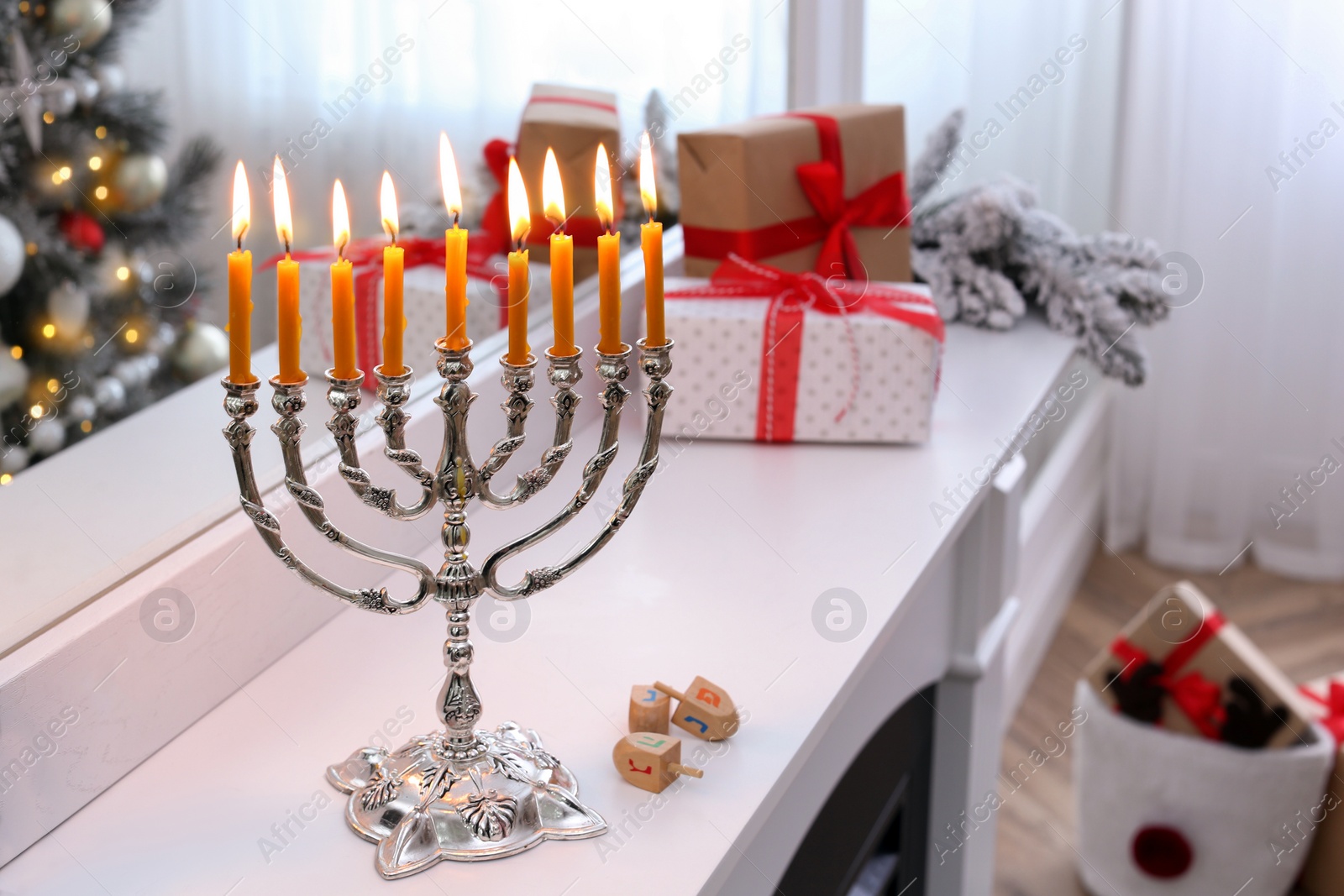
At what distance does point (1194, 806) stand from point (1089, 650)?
2.43 feet

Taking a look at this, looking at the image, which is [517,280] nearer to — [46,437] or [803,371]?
[46,437]

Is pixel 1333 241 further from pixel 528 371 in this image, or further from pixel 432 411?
pixel 528 371

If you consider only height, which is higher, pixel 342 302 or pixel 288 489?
pixel 342 302

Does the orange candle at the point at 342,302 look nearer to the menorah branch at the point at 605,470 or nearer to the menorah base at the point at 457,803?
the menorah branch at the point at 605,470

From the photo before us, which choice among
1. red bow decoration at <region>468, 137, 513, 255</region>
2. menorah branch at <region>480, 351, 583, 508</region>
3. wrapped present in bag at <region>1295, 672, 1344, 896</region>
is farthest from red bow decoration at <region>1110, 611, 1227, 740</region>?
menorah branch at <region>480, 351, 583, 508</region>

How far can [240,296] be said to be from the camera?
1.91 feet

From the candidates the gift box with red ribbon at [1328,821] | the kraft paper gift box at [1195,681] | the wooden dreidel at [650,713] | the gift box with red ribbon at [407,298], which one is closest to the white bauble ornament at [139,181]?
the gift box with red ribbon at [407,298]

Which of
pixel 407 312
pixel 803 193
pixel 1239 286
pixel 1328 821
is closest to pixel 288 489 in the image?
pixel 407 312

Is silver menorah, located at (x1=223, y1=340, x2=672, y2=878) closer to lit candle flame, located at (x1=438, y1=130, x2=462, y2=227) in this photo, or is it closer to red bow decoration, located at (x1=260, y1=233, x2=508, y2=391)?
lit candle flame, located at (x1=438, y1=130, x2=462, y2=227)

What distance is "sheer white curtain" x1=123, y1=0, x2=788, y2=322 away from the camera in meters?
0.89

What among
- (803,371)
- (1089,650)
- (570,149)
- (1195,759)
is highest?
(570,149)

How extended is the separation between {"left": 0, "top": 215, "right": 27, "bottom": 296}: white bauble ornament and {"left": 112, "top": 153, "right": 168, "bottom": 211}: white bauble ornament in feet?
0.26

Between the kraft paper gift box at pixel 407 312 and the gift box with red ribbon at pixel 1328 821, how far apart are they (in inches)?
48.7

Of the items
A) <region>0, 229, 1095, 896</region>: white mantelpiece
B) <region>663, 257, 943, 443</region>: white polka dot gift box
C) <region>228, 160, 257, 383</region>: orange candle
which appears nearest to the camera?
<region>228, 160, 257, 383</region>: orange candle
